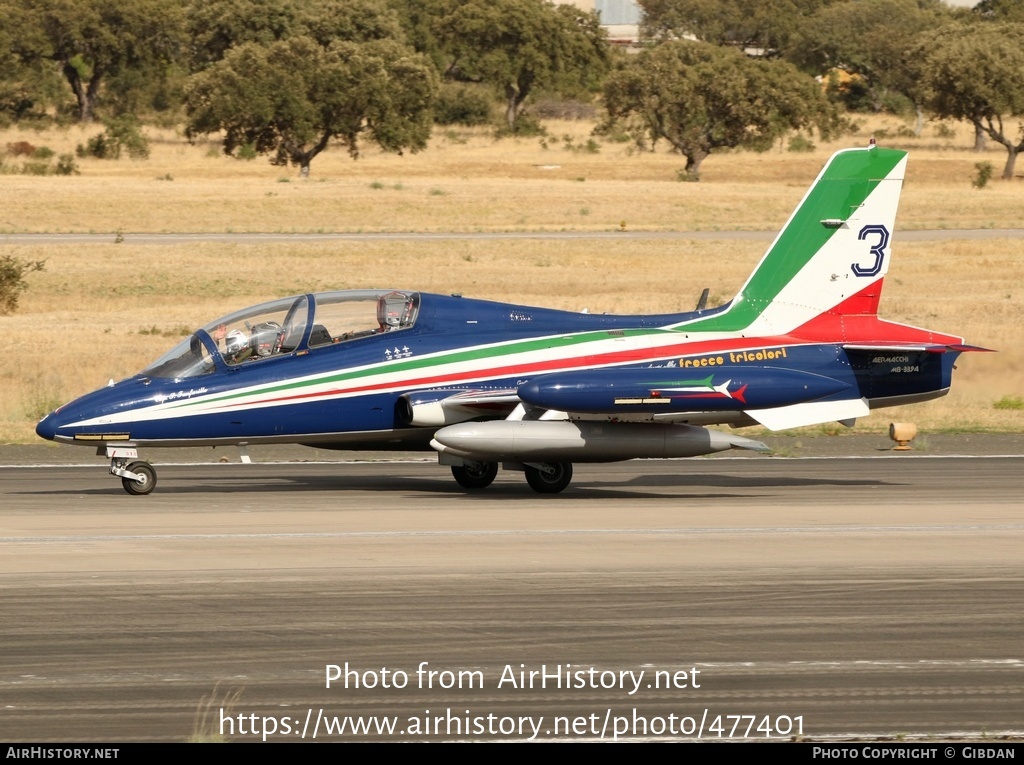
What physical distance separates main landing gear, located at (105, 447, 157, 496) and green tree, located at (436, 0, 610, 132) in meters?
88.0

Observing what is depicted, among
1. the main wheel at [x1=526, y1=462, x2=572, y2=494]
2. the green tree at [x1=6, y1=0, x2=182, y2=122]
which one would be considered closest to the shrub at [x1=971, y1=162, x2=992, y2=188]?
the green tree at [x1=6, y1=0, x2=182, y2=122]

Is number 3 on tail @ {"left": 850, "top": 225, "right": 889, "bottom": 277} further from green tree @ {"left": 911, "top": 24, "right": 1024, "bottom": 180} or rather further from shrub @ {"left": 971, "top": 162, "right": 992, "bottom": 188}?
green tree @ {"left": 911, "top": 24, "right": 1024, "bottom": 180}

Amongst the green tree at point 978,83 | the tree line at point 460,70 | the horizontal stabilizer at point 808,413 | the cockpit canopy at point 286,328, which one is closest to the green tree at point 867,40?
the tree line at point 460,70

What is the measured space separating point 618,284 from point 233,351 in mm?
28357

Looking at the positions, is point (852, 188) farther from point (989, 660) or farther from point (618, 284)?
point (618, 284)

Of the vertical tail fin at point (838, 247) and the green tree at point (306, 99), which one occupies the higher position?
the green tree at point (306, 99)

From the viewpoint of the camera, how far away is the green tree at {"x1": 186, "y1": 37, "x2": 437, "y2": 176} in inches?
3059

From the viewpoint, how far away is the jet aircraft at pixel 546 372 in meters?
16.8

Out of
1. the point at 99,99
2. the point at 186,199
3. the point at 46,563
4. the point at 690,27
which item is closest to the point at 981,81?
the point at 186,199

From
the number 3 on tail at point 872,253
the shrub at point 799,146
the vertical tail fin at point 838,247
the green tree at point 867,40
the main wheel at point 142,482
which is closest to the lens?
the main wheel at point 142,482

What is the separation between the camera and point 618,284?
146ft

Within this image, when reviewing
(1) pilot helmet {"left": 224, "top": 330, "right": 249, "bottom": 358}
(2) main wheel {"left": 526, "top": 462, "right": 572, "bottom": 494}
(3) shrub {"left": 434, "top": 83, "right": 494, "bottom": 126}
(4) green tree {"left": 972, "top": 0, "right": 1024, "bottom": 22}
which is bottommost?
(2) main wheel {"left": 526, "top": 462, "right": 572, "bottom": 494}

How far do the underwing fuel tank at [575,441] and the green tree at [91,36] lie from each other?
8657 cm

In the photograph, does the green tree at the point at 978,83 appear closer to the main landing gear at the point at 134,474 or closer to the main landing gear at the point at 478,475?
the main landing gear at the point at 478,475
